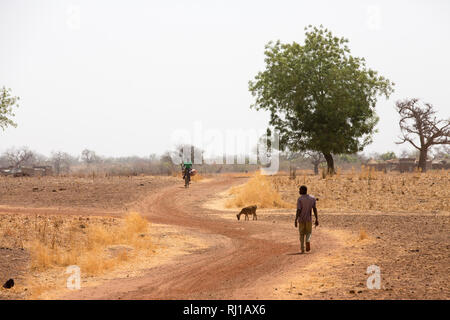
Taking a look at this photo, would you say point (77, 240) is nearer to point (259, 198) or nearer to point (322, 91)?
point (259, 198)

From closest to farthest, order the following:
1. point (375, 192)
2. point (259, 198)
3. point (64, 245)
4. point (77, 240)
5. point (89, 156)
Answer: point (64, 245)
point (77, 240)
point (259, 198)
point (375, 192)
point (89, 156)

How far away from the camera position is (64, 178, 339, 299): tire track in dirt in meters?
10.2

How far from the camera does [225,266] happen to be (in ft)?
43.1

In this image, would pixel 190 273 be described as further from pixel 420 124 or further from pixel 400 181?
pixel 420 124

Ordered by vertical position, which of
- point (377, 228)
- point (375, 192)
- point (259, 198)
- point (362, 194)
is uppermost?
point (375, 192)

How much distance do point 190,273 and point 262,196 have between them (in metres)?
18.5

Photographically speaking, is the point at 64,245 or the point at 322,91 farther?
the point at 322,91

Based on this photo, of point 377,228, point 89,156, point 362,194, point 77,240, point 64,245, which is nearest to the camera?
point 64,245

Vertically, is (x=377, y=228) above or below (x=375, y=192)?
below

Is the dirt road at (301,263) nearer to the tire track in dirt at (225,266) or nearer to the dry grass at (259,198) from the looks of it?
the tire track in dirt at (225,266)

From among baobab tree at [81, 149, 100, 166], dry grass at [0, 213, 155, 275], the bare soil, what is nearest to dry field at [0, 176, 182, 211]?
dry grass at [0, 213, 155, 275]

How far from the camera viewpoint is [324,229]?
67.3 feet

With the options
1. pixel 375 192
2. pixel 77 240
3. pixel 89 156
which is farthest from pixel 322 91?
pixel 89 156

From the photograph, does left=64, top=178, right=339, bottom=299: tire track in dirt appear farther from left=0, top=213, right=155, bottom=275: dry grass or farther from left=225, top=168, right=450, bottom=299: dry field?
left=0, top=213, right=155, bottom=275: dry grass
